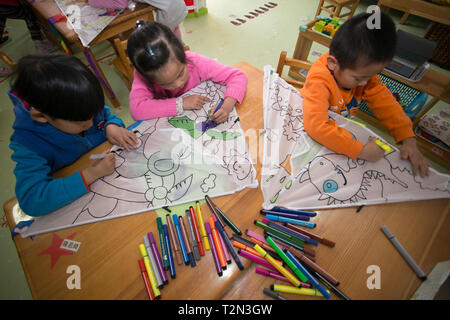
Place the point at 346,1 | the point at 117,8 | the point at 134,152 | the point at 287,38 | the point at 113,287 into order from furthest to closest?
the point at 287,38
the point at 346,1
the point at 117,8
the point at 134,152
the point at 113,287

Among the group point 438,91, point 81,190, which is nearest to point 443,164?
point 438,91

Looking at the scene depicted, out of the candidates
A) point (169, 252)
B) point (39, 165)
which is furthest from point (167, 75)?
point (169, 252)

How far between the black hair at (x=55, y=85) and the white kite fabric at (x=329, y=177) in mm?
562

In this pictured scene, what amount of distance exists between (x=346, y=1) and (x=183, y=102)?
8.37 feet

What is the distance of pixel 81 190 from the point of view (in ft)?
1.88

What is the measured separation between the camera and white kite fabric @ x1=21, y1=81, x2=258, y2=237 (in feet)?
1.87

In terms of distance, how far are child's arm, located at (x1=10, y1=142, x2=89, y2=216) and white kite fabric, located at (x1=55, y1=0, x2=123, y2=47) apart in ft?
2.84

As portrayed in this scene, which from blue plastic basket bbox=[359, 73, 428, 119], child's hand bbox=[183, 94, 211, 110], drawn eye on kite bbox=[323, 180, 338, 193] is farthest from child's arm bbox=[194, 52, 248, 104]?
blue plastic basket bbox=[359, 73, 428, 119]

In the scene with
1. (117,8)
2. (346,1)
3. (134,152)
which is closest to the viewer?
(134,152)

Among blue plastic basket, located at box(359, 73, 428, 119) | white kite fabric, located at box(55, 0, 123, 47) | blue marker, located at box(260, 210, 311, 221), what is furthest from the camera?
blue plastic basket, located at box(359, 73, 428, 119)

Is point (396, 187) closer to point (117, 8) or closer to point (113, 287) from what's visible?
point (113, 287)

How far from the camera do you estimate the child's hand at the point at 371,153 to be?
25.9 inches

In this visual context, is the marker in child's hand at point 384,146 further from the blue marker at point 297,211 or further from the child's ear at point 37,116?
the child's ear at point 37,116

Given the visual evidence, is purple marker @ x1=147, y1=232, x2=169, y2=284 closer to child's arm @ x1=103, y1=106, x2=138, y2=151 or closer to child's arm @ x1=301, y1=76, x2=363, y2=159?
child's arm @ x1=103, y1=106, x2=138, y2=151
